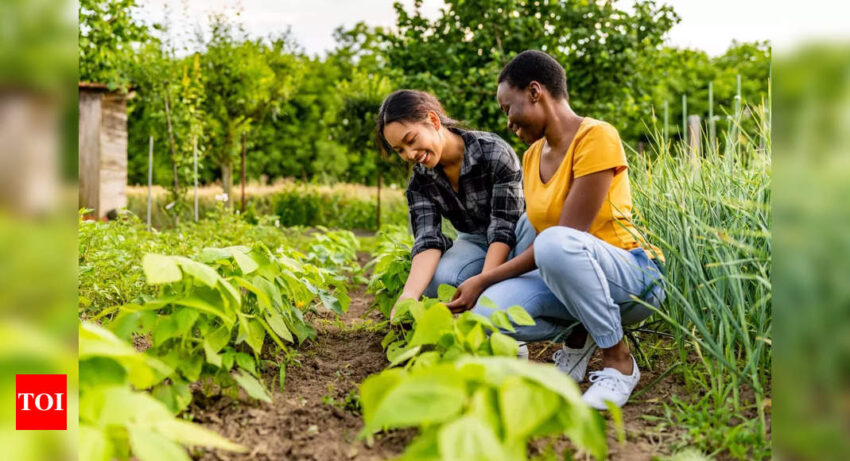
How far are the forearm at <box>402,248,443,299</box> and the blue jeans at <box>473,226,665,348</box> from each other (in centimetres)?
37

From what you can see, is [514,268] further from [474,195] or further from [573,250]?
[474,195]

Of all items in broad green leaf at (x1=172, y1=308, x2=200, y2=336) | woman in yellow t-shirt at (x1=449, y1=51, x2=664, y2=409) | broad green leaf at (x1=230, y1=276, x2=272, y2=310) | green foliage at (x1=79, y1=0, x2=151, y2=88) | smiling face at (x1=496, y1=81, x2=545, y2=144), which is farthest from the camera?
green foliage at (x1=79, y1=0, x2=151, y2=88)

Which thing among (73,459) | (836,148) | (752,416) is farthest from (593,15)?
(73,459)

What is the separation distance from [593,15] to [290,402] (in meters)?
5.79

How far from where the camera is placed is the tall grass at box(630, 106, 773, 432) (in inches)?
55.9

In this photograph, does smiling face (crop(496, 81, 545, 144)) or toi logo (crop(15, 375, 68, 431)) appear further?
smiling face (crop(496, 81, 545, 144))

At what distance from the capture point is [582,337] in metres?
1.97

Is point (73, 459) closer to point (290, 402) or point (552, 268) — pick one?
point (290, 402)

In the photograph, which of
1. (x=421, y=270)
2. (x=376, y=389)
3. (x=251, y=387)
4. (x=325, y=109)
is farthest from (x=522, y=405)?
(x=325, y=109)

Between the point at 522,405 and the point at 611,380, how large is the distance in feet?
2.81

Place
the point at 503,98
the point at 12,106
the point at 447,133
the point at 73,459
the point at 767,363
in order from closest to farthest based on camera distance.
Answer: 1. the point at 12,106
2. the point at 73,459
3. the point at 767,363
4. the point at 503,98
5. the point at 447,133

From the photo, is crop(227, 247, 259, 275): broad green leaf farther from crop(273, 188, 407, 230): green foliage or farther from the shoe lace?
crop(273, 188, 407, 230): green foliage

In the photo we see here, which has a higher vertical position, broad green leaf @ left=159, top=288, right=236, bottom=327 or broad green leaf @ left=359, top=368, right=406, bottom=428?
broad green leaf @ left=159, top=288, right=236, bottom=327

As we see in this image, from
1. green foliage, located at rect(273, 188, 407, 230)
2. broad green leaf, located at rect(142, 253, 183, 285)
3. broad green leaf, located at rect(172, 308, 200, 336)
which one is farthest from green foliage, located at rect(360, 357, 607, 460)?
green foliage, located at rect(273, 188, 407, 230)
